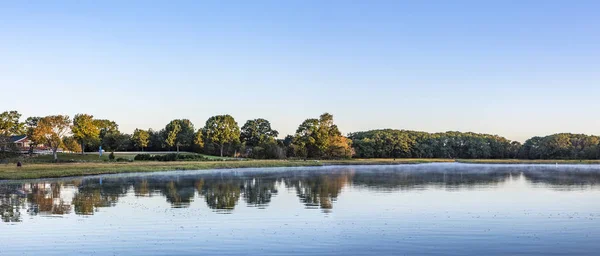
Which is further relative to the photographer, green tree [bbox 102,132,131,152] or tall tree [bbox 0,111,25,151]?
green tree [bbox 102,132,131,152]

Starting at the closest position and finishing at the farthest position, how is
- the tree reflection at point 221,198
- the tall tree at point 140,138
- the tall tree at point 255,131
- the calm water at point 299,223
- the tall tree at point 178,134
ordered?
the calm water at point 299,223 → the tree reflection at point 221,198 → the tall tree at point 140,138 → the tall tree at point 178,134 → the tall tree at point 255,131

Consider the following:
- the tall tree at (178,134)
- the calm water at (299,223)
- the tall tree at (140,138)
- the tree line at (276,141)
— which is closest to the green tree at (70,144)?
the tree line at (276,141)

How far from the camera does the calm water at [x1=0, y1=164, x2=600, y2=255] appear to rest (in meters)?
16.9

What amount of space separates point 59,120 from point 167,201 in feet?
241

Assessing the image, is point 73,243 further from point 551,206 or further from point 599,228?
point 551,206

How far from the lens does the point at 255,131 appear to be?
6053 inches

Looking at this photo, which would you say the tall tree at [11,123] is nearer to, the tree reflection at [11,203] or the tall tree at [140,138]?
the tall tree at [140,138]

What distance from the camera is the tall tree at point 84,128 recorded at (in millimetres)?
101625

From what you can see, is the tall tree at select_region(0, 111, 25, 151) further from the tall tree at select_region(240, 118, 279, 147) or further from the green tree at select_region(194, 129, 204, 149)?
the tall tree at select_region(240, 118, 279, 147)

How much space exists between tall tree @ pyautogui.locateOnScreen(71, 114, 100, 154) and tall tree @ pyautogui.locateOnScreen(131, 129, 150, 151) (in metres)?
28.1

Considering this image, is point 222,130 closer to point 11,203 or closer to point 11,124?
point 11,124

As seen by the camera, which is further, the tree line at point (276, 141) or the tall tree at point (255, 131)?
the tall tree at point (255, 131)

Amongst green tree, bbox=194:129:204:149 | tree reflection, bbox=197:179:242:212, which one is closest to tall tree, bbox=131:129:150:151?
green tree, bbox=194:129:204:149

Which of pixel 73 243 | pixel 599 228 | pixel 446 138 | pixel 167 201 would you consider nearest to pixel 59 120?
pixel 167 201
